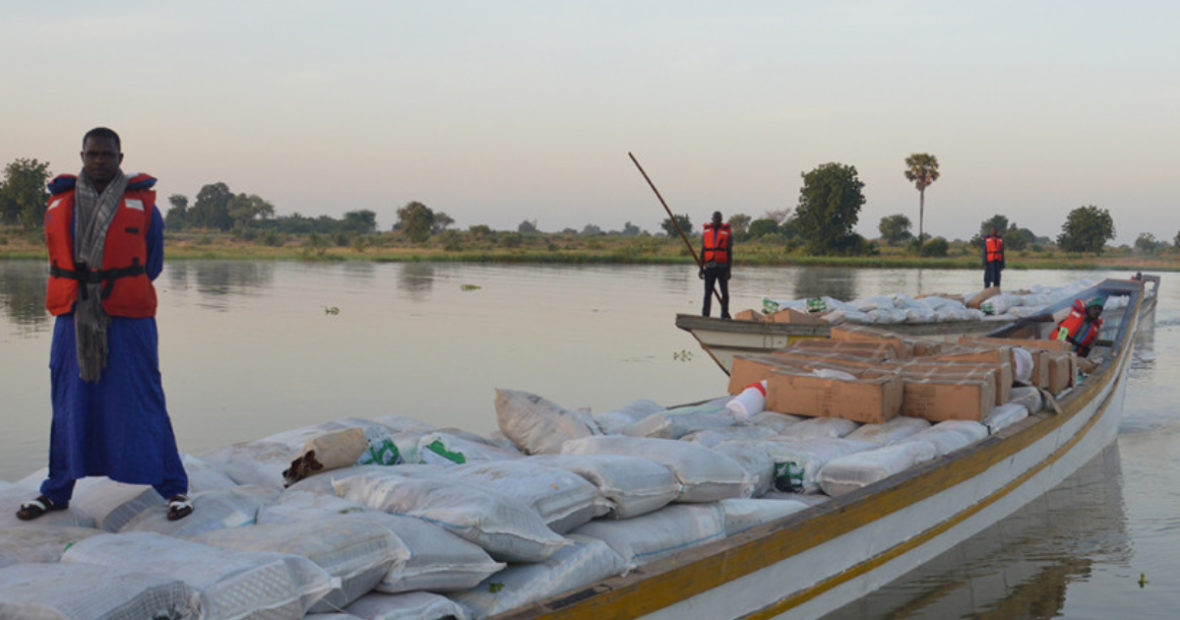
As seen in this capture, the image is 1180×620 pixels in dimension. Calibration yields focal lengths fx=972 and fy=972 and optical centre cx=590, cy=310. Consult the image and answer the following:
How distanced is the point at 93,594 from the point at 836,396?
14.2ft

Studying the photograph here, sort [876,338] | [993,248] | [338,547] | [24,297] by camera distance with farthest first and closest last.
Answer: [24,297] < [993,248] < [876,338] < [338,547]

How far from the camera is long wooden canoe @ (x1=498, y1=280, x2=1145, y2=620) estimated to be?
2.86m

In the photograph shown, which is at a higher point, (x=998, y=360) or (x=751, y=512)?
(x=998, y=360)

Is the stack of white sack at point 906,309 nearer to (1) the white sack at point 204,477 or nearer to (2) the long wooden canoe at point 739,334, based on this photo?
(2) the long wooden canoe at point 739,334

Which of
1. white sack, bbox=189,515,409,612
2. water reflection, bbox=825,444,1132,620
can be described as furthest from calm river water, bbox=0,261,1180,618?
white sack, bbox=189,515,409,612

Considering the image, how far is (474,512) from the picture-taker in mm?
2701

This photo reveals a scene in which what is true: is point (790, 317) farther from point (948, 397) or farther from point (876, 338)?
point (948, 397)

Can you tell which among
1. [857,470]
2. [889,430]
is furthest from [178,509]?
[889,430]

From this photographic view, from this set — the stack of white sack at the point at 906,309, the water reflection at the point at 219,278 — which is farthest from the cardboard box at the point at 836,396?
the water reflection at the point at 219,278

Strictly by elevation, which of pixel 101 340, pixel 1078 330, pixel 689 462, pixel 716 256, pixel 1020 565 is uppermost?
pixel 716 256

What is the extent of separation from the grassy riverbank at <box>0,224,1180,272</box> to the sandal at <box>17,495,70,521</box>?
139 feet

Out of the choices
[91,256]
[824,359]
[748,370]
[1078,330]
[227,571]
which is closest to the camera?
[227,571]

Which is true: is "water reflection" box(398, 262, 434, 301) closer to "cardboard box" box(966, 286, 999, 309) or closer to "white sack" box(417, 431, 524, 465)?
"cardboard box" box(966, 286, 999, 309)

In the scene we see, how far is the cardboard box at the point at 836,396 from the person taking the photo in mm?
5391
